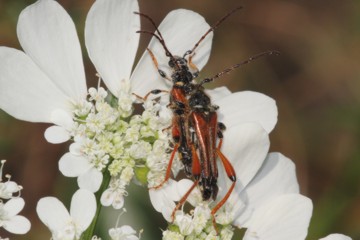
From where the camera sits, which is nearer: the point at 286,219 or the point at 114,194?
the point at 114,194

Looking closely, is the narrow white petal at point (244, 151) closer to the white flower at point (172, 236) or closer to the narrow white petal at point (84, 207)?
the white flower at point (172, 236)

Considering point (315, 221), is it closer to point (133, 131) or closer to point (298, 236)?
point (298, 236)

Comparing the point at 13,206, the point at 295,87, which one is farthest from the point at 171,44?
the point at 295,87

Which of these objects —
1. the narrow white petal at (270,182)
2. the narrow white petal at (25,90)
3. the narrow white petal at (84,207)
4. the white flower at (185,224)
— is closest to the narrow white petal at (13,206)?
the narrow white petal at (84,207)

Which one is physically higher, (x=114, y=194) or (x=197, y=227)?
(x=114, y=194)

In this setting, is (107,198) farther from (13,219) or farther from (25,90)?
(25,90)

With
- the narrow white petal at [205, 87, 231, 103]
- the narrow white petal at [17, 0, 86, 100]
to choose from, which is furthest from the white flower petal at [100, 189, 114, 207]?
the narrow white petal at [205, 87, 231, 103]

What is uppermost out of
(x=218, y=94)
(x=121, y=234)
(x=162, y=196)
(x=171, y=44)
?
(x=171, y=44)
